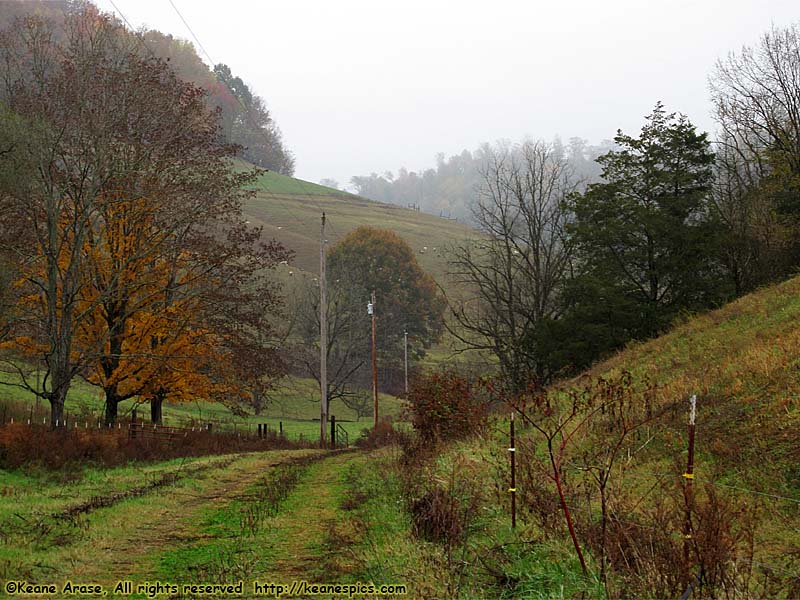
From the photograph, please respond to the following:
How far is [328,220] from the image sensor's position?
10725cm

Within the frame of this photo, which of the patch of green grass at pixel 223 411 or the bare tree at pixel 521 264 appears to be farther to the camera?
the bare tree at pixel 521 264

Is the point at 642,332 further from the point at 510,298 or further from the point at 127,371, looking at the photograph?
the point at 127,371

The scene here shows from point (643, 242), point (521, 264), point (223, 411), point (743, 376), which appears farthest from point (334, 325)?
point (743, 376)

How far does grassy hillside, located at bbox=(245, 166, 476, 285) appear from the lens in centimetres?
9775

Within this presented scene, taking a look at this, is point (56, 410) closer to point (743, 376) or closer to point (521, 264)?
point (743, 376)

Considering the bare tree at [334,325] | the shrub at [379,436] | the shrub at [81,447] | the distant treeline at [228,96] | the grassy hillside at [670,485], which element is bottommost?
the shrub at [379,436]

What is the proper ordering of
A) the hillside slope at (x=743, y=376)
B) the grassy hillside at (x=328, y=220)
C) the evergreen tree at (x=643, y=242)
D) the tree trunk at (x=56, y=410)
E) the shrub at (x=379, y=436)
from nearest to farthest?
the hillside slope at (x=743, y=376), the tree trunk at (x=56, y=410), the shrub at (x=379, y=436), the evergreen tree at (x=643, y=242), the grassy hillside at (x=328, y=220)

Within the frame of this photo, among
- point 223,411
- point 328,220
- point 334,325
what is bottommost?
point 223,411

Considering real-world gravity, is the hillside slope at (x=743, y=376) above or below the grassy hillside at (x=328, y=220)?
below

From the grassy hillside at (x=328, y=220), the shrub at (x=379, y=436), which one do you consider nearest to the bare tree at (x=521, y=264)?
the shrub at (x=379, y=436)

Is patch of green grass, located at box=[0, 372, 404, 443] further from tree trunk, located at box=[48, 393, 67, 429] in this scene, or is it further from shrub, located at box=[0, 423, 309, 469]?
tree trunk, located at box=[48, 393, 67, 429]

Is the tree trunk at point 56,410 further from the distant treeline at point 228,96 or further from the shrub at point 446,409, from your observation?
the distant treeline at point 228,96

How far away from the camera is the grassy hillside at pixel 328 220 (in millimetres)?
97750

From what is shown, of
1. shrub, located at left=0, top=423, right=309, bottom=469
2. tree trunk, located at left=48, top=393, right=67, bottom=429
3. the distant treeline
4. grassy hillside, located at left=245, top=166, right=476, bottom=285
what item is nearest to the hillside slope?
shrub, located at left=0, top=423, right=309, bottom=469
